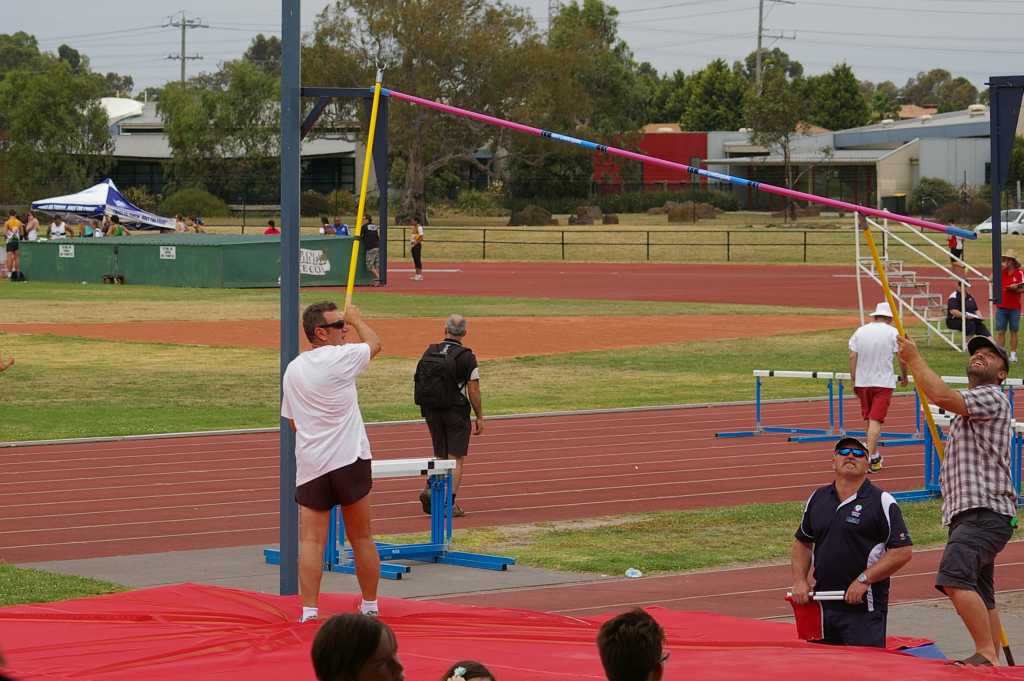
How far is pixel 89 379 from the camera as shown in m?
24.6

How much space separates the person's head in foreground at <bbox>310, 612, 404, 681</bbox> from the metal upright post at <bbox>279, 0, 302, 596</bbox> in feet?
18.1

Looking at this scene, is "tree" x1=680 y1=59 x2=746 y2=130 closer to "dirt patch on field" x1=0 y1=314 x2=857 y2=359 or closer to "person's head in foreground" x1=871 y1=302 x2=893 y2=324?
"dirt patch on field" x1=0 y1=314 x2=857 y2=359

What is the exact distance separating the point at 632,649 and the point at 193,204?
82.9 meters

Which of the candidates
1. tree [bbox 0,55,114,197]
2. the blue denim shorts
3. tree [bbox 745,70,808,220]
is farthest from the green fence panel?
tree [bbox 0,55,114,197]

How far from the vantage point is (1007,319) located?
26.8 m

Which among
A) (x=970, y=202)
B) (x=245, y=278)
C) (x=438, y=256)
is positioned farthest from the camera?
(x=970, y=202)

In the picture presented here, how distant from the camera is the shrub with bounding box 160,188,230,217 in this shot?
277 feet

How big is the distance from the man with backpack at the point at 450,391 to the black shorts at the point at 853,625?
18.6 feet

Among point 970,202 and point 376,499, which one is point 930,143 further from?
point 376,499

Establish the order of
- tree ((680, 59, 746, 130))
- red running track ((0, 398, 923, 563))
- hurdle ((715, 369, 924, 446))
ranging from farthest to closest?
1. tree ((680, 59, 746, 130))
2. hurdle ((715, 369, 924, 446))
3. red running track ((0, 398, 923, 563))

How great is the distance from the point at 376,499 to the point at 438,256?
5027 centimetres

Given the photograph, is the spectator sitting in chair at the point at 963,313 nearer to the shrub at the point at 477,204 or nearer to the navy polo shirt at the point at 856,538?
the navy polo shirt at the point at 856,538

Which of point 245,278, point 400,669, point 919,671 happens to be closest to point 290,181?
point 919,671

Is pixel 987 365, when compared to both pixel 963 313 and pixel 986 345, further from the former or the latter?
pixel 963 313
